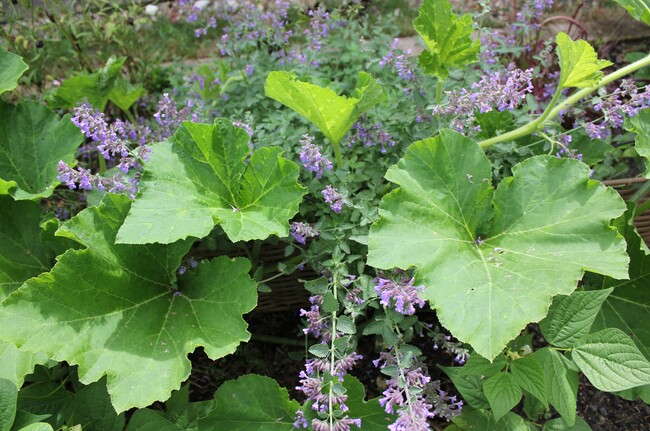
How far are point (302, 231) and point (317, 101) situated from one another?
1.44ft

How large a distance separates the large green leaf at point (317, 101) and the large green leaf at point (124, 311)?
0.57 m

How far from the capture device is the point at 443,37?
2.23m

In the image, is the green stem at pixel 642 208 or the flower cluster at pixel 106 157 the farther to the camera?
the green stem at pixel 642 208

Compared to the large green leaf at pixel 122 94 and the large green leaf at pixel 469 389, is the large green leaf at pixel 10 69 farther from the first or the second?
the large green leaf at pixel 469 389

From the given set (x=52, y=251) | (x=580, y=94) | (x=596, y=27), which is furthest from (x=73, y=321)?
(x=596, y=27)

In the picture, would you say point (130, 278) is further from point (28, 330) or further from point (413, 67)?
point (413, 67)

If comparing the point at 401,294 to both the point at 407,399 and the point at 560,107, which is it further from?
the point at 560,107

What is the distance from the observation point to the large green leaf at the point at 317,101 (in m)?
2.03

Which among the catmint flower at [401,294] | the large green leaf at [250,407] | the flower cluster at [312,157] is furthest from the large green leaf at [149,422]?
the flower cluster at [312,157]

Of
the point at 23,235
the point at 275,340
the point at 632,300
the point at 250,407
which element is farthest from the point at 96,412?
the point at 632,300

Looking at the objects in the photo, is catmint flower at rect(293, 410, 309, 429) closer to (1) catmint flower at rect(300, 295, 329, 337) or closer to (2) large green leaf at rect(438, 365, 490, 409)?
(1) catmint flower at rect(300, 295, 329, 337)

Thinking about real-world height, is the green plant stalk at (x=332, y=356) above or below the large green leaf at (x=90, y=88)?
below

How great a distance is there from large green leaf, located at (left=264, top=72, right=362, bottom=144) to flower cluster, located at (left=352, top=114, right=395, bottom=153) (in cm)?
15

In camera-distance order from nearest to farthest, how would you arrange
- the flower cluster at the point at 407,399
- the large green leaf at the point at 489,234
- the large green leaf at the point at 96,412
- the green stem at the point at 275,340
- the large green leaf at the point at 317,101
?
the flower cluster at the point at 407,399 < the large green leaf at the point at 489,234 < the large green leaf at the point at 317,101 < the large green leaf at the point at 96,412 < the green stem at the point at 275,340
